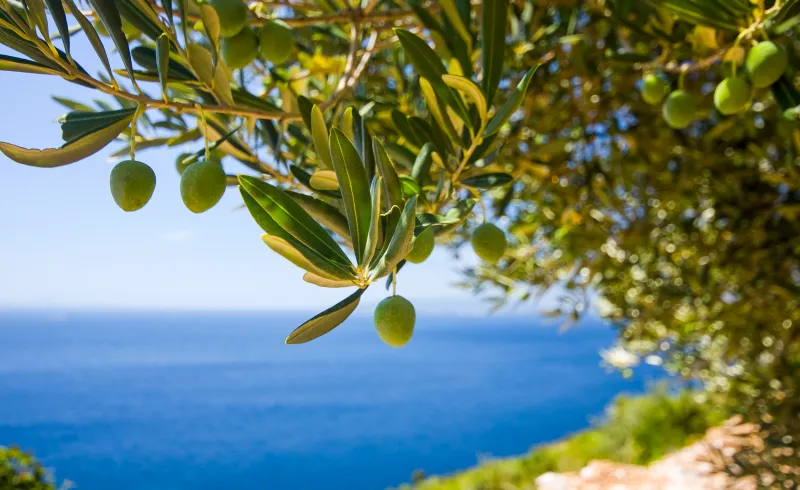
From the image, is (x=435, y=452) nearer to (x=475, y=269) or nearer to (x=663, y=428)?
(x=663, y=428)

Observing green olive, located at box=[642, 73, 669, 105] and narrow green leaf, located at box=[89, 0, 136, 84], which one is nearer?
narrow green leaf, located at box=[89, 0, 136, 84]

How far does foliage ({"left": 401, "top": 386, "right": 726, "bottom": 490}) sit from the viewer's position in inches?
300

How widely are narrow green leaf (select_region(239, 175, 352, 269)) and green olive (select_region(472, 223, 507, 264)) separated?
0.31 m

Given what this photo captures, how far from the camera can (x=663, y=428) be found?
328 inches

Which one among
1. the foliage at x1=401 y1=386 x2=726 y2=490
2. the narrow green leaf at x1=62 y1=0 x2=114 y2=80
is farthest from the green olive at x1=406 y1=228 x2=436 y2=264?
the foliage at x1=401 y1=386 x2=726 y2=490

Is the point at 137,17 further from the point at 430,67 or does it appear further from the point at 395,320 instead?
the point at 395,320

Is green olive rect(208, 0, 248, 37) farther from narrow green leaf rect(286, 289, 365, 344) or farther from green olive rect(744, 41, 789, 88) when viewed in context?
green olive rect(744, 41, 789, 88)

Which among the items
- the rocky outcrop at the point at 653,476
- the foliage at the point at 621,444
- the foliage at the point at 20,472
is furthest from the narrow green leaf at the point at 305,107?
the foliage at the point at 621,444

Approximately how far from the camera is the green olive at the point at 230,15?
72 centimetres

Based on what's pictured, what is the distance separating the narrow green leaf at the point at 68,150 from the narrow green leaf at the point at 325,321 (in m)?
0.27

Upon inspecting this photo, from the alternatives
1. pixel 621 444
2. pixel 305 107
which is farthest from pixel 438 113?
pixel 621 444

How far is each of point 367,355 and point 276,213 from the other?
1876 inches

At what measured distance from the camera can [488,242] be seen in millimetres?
752

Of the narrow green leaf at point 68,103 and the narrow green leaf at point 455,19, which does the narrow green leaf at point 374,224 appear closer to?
the narrow green leaf at point 455,19
